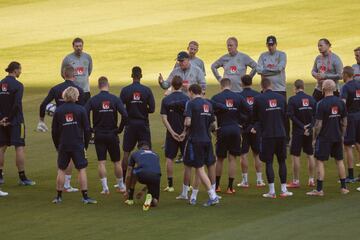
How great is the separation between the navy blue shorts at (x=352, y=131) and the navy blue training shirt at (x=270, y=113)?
2.11m

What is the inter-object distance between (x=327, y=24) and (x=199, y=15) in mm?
6167

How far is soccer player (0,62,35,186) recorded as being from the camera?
22328 mm

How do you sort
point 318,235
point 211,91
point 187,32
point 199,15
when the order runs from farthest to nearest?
point 199,15 → point 187,32 → point 211,91 → point 318,235

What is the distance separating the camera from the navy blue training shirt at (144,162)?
20.0 meters

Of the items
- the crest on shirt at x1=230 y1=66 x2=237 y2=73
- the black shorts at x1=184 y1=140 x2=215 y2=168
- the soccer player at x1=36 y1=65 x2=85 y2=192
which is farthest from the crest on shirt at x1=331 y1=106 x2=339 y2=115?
the soccer player at x1=36 y1=65 x2=85 y2=192

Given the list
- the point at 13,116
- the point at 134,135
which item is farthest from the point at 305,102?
the point at 13,116

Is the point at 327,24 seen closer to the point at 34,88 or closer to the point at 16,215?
the point at 34,88

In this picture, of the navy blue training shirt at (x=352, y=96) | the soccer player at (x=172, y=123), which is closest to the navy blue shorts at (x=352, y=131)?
the navy blue training shirt at (x=352, y=96)

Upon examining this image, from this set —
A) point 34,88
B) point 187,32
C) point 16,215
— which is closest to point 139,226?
point 16,215

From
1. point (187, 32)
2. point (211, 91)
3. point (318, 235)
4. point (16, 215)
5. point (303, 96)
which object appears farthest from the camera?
point (187, 32)

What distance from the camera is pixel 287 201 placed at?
2059 centimetres

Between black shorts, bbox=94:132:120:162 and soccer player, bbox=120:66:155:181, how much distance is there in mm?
598

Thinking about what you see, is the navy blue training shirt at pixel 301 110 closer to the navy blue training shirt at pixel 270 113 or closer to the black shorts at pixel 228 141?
the navy blue training shirt at pixel 270 113

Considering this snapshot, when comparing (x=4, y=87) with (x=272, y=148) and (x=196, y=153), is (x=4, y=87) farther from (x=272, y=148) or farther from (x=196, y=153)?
(x=272, y=148)
